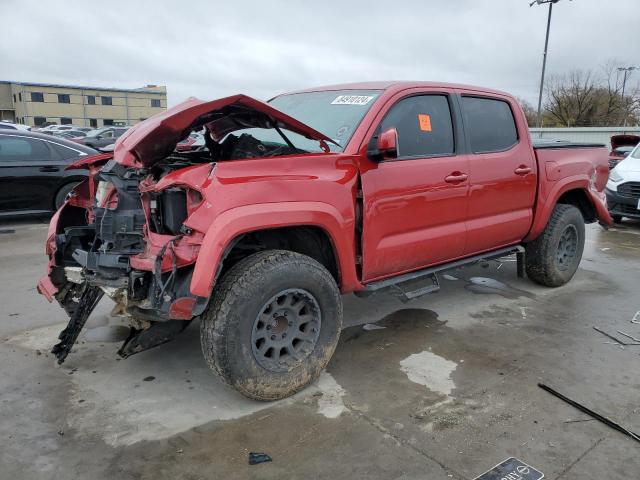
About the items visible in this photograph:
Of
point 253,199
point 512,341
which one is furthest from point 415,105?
point 512,341

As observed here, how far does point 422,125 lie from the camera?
398 cm

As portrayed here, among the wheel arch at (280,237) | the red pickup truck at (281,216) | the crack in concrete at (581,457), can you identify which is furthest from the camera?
the red pickup truck at (281,216)

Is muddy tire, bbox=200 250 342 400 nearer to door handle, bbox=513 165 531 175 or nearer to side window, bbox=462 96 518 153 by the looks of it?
side window, bbox=462 96 518 153

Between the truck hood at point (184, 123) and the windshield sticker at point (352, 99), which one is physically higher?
the windshield sticker at point (352, 99)

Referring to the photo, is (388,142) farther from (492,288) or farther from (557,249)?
(557,249)

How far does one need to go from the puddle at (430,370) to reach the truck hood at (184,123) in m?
1.67

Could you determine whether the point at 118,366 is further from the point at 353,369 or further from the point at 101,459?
the point at 353,369

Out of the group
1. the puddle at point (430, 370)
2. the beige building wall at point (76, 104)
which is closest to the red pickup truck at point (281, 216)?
the puddle at point (430, 370)

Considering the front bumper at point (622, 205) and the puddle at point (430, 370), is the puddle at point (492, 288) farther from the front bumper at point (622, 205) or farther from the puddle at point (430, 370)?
the front bumper at point (622, 205)

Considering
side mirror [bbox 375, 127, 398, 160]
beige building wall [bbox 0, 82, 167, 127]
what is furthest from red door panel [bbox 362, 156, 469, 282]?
beige building wall [bbox 0, 82, 167, 127]

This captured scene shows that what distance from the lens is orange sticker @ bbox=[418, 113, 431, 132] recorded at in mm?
3976

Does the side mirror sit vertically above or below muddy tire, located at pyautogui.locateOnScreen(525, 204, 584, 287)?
above

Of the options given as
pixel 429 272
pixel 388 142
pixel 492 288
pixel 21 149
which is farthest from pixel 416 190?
pixel 21 149

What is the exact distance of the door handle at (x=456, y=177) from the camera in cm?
400
